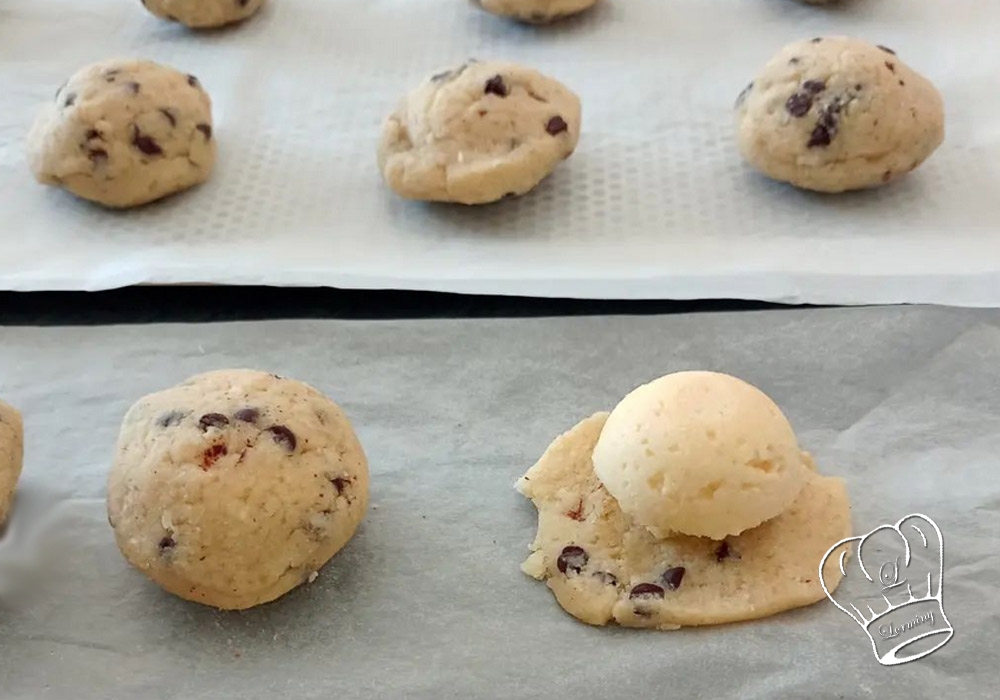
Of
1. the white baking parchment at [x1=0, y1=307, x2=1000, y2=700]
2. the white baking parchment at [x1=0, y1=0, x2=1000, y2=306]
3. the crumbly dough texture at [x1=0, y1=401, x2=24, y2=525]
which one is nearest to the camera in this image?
the white baking parchment at [x1=0, y1=307, x2=1000, y2=700]

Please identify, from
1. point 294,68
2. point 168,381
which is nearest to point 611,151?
point 294,68

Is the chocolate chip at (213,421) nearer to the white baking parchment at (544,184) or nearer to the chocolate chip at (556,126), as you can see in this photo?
the white baking parchment at (544,184)

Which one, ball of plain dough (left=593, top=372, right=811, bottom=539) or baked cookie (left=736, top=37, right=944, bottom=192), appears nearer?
ball of plain dough (left=593, top=372, right=811, bottom=539)

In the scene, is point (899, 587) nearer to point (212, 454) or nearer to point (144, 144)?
point (212, 454)

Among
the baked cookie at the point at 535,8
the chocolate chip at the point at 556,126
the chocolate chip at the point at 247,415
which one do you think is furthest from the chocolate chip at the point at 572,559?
the baked cookie at the point at 535,8

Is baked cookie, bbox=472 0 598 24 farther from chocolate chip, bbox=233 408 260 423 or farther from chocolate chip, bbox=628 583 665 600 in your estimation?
chocolate chip, bbox=628 583 665 600

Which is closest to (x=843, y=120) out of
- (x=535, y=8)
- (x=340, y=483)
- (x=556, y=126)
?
(x=556, y=126)

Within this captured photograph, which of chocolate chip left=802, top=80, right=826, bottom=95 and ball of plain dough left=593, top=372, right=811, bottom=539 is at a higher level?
chocolate chip left=802, top=80, right=826, bottom=95

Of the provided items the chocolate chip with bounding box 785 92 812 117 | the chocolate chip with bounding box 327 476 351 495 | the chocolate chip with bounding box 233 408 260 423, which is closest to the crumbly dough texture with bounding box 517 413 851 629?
the chocolate chip with bounding box 327 476 351 495
